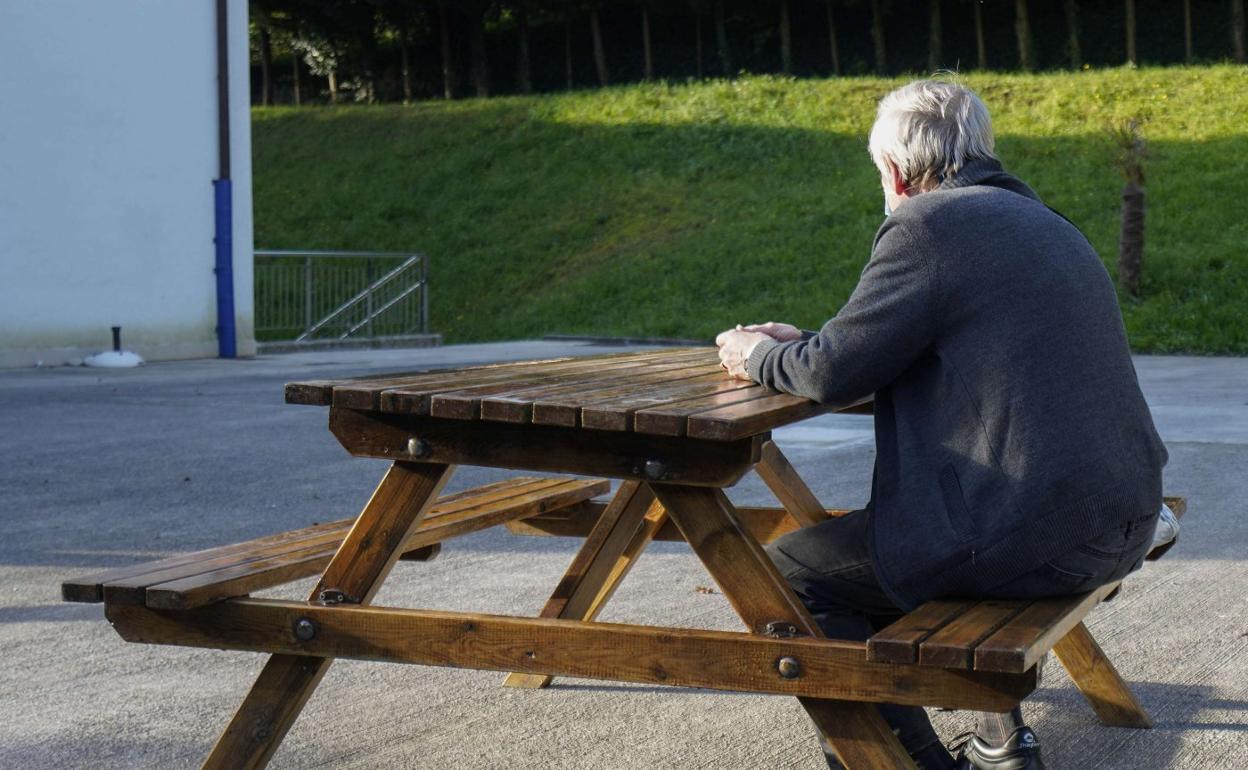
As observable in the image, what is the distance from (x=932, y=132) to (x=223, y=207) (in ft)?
56.3

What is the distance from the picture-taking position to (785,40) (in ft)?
131

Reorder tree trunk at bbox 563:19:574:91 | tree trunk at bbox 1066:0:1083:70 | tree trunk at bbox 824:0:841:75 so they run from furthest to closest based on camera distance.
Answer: tree trunk at bbox 563:19:574:91 → tree trunk at bbox 824:0:841:75 → tree trunk at bbox 1066:0:1083:70

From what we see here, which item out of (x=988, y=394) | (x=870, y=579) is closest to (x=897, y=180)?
(x=988, y=394)

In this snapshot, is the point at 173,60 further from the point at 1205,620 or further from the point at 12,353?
the point at 1205,620

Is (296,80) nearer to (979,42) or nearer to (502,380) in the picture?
(979,42)

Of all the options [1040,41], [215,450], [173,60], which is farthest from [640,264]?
[215,450]

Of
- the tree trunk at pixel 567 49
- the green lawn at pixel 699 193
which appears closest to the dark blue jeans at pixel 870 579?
the green lawn at pixel 699 193

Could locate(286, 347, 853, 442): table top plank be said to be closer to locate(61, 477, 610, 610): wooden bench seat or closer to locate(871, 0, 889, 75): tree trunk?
locate(61, 477, 610, 610): wooden bench seat

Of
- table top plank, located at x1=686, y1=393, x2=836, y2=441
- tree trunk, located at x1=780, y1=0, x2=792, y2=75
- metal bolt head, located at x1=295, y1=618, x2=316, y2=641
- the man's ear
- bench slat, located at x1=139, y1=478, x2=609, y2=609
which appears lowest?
metal bolt head, located at x1=295, y1=618, x2=316, y2=641

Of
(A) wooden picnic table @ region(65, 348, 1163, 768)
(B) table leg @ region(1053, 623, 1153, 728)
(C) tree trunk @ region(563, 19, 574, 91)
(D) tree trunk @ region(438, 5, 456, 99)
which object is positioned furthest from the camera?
(D) tree trunk @ region(438, 5, 456, 99)

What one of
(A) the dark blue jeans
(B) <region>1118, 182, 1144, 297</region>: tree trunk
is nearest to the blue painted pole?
(B) <region>1118, 182, 1144, 297</region>: tree trunk

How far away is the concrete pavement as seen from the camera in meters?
3.71

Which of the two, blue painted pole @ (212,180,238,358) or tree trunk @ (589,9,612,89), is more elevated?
tree trunk @ (589,9,612,89)

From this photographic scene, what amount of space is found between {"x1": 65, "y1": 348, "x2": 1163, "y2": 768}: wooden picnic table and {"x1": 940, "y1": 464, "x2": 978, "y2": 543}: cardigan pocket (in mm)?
241
